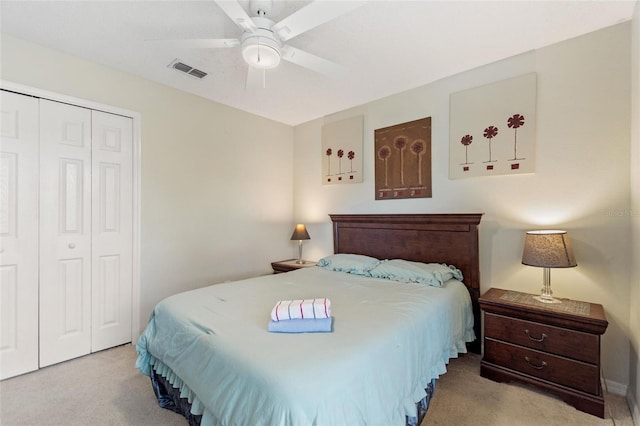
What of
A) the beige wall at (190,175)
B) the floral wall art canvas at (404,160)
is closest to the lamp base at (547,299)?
the floral wall art canvas at (404,160)

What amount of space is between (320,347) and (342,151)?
2945 millimetres

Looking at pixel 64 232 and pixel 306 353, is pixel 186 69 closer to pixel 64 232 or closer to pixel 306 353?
pixel 64 232

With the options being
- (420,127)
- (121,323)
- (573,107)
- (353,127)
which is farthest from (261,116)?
(573,107)

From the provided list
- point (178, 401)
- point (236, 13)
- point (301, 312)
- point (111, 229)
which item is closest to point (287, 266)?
point (111, 229)

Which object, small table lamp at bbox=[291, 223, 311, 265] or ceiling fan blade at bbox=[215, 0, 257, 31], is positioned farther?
small table lamp at bbox=[291, 223, 311, 265]

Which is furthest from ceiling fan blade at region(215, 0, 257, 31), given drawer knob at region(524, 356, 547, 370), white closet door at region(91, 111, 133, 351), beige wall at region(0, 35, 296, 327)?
drawer knob at region(524, 356, 547, 370)

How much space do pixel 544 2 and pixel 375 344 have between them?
2472 mm

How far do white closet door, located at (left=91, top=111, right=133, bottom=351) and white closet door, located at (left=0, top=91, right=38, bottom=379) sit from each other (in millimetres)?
408

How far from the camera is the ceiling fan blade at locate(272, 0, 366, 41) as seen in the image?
1421mm

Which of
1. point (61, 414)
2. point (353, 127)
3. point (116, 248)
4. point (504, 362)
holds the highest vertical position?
point (353, 127)

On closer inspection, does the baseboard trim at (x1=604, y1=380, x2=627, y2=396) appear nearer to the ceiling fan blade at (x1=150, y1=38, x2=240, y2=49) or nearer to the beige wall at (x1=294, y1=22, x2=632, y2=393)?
the beige wall at (x1=294, y1=22, x2=632, y2=393)

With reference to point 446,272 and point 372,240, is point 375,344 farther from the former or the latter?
point 372,240

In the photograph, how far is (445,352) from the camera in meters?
2.04

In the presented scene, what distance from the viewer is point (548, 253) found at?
81.5 inches
